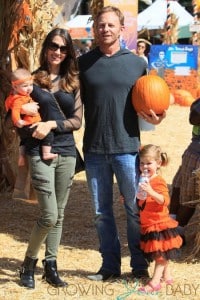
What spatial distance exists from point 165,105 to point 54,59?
0.85 metres

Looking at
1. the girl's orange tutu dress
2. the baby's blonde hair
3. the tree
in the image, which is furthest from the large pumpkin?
the tree

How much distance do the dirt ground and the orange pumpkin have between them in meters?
7.55

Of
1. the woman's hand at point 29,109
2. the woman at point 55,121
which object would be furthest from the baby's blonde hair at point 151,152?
the woman's hand at point 29,109

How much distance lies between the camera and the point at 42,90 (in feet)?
13.6

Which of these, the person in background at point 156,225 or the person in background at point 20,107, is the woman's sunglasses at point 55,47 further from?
the person in background at point 156,225

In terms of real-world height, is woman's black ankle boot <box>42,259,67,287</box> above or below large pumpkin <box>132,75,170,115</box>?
below

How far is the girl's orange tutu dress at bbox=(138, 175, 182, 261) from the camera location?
426 centimetres

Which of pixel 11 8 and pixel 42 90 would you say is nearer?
pixel 42 90

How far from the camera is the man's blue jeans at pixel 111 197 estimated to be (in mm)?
4289

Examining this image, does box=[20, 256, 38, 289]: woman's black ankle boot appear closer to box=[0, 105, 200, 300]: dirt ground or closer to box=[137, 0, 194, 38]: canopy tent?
box=[0, 105, 200, 300]: dirt ground

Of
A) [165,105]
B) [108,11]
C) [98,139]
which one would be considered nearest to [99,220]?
[98,139]

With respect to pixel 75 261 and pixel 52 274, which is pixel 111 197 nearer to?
pixel 52 274

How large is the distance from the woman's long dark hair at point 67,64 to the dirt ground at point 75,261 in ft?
4.66

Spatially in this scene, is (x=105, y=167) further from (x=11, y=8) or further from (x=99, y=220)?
(x=11, y=8)
